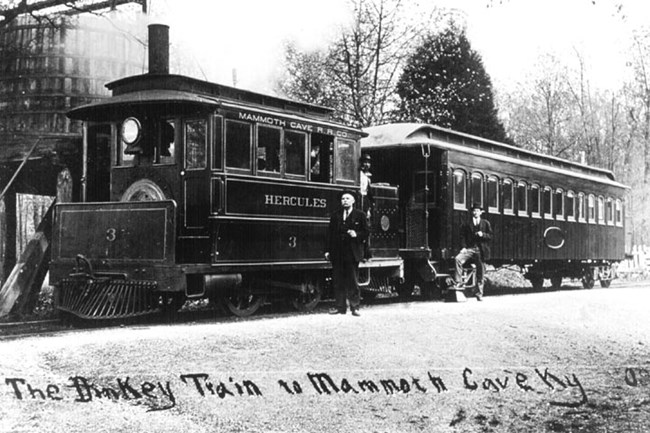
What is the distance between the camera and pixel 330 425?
18.4ft

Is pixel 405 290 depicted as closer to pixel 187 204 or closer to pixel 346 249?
pixel 346 249

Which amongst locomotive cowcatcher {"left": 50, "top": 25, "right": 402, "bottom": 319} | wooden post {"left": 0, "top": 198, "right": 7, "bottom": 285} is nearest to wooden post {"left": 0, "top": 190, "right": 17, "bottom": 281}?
wooden post {"left": 0, "top": 198, "right": 7, "bottom": 285}

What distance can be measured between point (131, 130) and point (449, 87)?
18.9m

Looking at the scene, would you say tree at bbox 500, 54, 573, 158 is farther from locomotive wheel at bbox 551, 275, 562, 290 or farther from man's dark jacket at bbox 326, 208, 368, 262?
man's dark jacket at bbox 326, 208, 368, 262

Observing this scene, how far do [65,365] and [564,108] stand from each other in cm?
4165

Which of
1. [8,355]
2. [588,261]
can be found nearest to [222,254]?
[8,355]

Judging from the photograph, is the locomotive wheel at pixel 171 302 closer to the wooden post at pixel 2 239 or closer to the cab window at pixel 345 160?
the cab window at pixel 345 160

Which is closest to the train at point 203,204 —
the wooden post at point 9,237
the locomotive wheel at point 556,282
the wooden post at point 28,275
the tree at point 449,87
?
the wooden post at point 28,275

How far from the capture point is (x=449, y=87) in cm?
2841

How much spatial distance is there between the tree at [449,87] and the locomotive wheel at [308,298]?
12845 mm

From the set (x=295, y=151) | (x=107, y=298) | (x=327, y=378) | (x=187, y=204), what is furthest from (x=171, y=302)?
(x=327, y=378)

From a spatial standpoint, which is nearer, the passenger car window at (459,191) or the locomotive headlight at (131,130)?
the locomotive headlight at (131,130)

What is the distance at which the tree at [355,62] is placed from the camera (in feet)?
76.2

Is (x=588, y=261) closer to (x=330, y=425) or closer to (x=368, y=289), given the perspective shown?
(x=368, y=289)
